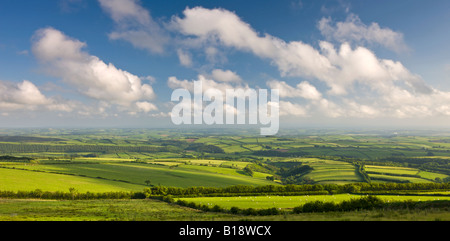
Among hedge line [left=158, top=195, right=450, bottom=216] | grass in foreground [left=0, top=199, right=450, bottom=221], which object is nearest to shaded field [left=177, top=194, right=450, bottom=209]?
hedge line [left=158, top=195, right=450, bottom=216]

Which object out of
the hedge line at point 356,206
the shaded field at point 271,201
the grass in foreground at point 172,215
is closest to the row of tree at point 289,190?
the shaded field at point 271,201

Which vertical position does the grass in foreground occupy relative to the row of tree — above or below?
above

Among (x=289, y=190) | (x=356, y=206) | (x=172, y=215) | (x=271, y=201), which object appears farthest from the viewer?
(x=289, y=190)

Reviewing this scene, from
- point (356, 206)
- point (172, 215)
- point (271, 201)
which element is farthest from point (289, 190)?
point (172, 215)

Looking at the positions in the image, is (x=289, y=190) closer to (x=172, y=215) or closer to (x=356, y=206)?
(x=356, y=206)

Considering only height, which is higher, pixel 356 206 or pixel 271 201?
pixel 356 206

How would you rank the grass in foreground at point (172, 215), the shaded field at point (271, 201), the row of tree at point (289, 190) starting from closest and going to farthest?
the grass in foreground at point (172, 215)
the shaded field at point (271, 201)
the row of tree at point (289, 190)

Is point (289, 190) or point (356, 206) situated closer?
point (356, 206)

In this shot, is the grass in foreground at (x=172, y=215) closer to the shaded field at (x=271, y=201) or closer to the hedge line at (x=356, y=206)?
the hedge line at (x=356, y=206)

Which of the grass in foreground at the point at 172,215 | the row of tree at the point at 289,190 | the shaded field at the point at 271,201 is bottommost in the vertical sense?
the row of tree at the point at 289,190

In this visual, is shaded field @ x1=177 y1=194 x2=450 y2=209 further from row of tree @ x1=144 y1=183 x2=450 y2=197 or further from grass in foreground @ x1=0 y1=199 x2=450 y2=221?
grass in foreground @ x1=0 y1=199 x2=450 y2=221
